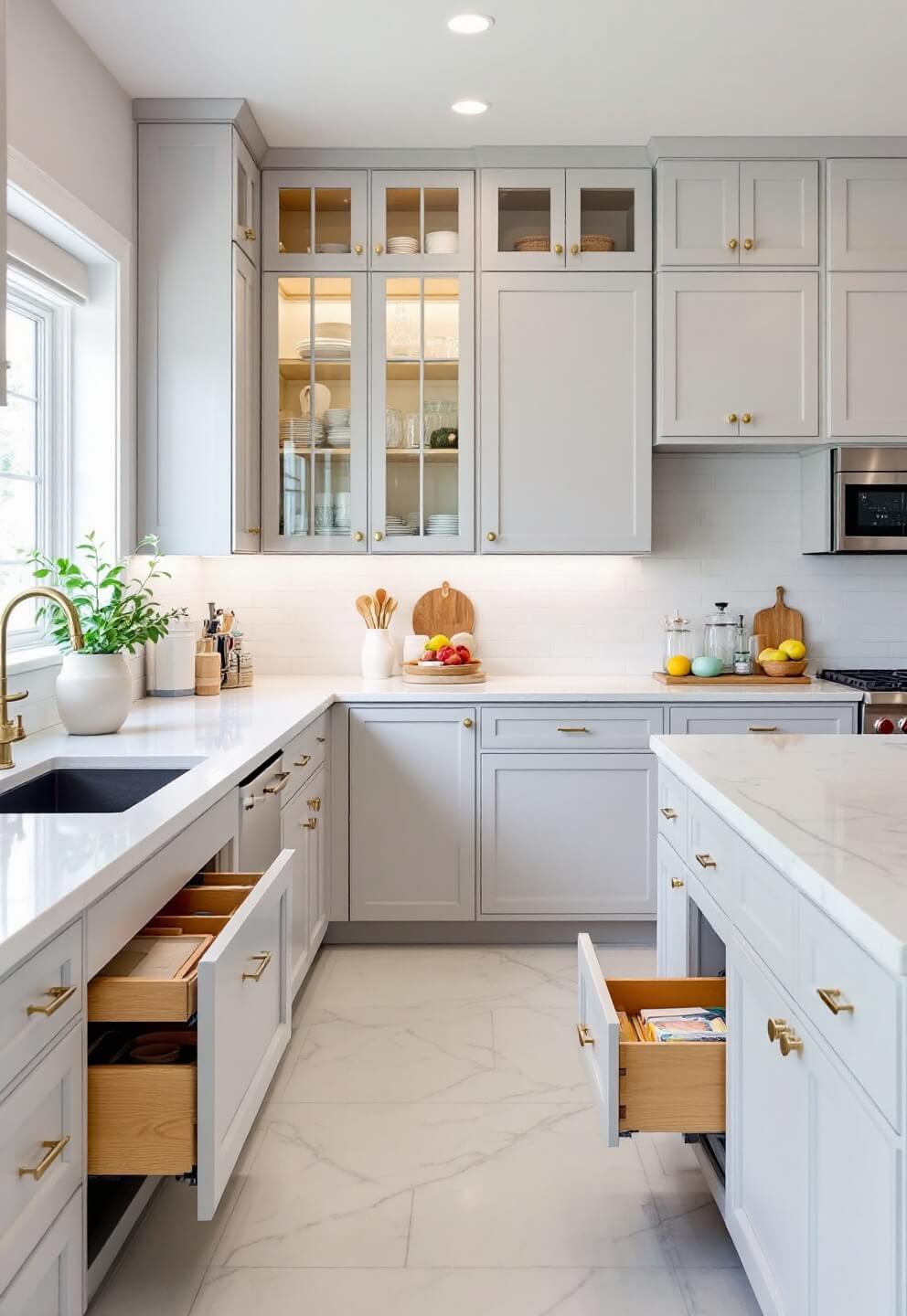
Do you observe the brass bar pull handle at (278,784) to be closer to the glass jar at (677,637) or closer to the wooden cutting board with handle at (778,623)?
the glass jar at (677,637)

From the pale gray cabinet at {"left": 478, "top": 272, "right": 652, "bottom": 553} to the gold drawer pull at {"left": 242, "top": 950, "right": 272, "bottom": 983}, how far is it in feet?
7.36

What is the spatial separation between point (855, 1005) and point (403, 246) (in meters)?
3.37

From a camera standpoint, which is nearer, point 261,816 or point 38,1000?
point 38,1000

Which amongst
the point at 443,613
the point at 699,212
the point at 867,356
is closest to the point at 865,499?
the point at 867,356

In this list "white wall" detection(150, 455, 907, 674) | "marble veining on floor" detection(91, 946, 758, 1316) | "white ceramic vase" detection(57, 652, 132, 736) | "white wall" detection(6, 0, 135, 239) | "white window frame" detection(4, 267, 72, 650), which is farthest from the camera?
"white wall" detection(150, 455, 907, 674)

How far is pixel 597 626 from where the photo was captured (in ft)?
14.5

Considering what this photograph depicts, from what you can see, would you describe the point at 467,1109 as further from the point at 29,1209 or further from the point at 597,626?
the point at 597,626

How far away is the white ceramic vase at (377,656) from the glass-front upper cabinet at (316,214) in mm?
1334

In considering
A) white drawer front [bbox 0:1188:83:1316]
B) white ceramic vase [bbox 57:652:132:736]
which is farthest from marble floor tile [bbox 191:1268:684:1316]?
white ceramic vase [bbox 57:652:132:736]

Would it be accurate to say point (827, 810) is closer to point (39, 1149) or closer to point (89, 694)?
point (39, 1149)

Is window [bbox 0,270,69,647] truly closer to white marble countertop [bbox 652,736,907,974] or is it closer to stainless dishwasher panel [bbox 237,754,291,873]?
stainless dishwasher panel [bbox 237,754,291,873]

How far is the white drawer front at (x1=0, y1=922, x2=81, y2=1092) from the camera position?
1.32 meters

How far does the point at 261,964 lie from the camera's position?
6.43 feet

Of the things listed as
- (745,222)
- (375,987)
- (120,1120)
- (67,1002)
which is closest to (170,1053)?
(120,1120)
